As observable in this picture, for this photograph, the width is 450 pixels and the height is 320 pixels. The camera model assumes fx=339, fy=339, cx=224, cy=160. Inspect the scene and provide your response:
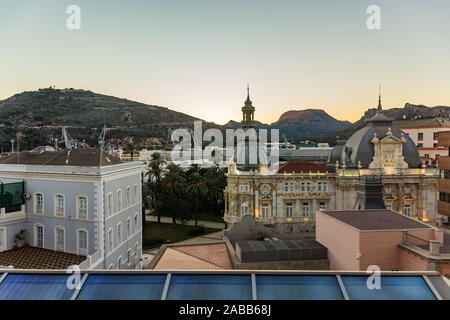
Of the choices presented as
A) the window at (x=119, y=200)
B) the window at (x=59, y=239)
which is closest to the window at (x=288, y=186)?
the window at (x=119, y=200)

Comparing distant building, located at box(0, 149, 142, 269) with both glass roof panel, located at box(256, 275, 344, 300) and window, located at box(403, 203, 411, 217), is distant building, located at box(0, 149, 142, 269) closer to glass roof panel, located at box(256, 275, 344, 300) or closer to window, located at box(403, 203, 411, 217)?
glass roof panel, located at box(256, 275, 344, 300)

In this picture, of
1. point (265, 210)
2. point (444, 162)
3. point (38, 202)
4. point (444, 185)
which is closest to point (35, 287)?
point (38, 202)

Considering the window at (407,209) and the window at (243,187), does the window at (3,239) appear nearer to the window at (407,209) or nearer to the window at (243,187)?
the window at (243,187)

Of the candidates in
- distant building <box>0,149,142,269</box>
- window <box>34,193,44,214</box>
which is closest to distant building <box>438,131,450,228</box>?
distant building <box>0,149,142,269</box>

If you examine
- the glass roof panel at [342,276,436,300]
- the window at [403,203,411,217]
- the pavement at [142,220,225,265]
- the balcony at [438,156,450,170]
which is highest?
the balcony at [438,156,450,170]

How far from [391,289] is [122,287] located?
4972 mm

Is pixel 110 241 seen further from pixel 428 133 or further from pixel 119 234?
pixel 428 133

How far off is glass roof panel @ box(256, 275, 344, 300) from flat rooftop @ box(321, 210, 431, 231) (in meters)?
16.0

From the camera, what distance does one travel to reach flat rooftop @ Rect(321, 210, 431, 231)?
21.8m

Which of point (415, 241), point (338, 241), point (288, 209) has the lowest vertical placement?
point (288, 209)

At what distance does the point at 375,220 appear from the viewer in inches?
929

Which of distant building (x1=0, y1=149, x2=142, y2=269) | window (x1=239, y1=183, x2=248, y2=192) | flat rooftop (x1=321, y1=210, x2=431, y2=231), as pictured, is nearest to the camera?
flat rooftop (x1=321, y1=210, x2=431, y2=231)
